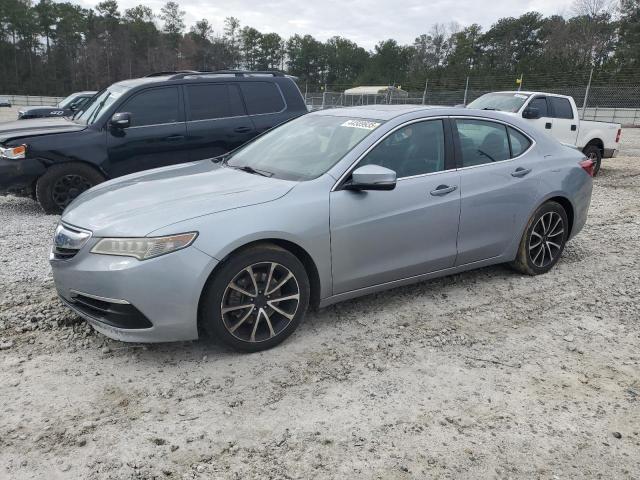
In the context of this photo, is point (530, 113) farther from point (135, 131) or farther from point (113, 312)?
point (113, 312)

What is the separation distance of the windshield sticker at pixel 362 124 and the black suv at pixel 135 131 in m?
3.66

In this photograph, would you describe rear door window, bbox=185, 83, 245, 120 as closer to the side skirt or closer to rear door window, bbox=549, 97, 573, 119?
the side skirt

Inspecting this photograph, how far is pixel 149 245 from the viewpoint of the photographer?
10.1 feet

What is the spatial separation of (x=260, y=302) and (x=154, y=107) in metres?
4.77

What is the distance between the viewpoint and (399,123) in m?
4.07

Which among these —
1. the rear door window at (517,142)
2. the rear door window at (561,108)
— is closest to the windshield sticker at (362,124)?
the rear door window at (517,142)

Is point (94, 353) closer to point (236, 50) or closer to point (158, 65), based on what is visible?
point (158, 65)

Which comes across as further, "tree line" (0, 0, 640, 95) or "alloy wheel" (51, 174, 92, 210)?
"tree line" (0, 0, 640, 95)

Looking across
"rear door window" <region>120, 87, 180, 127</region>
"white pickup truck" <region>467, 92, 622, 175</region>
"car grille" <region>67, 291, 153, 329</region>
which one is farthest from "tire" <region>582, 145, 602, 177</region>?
"car grille" <region>67, 291, 153, 329</region>

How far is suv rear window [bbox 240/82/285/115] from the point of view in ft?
25.6

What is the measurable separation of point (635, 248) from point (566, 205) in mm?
1554

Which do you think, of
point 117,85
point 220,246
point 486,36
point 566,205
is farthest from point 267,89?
point 486,36

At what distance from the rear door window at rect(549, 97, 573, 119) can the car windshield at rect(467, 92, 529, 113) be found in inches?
30.5

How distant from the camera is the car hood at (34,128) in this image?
6.81 metres
